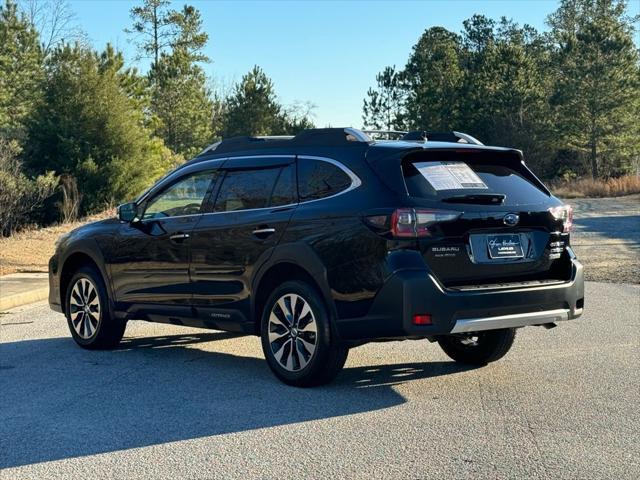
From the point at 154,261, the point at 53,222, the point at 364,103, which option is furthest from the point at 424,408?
the point at 364,103

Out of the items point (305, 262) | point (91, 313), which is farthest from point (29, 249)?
point (305, 262)

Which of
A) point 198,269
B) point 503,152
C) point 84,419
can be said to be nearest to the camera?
point 84,419

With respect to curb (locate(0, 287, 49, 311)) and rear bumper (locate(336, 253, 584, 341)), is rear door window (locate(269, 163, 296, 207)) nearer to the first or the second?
rear bumper (locate(336, 253, 584, 341))

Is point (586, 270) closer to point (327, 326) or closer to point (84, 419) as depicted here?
point (327, 326)

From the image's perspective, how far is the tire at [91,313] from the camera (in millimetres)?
8242

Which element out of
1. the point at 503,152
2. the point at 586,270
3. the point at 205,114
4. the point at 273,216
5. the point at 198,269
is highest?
the point at 205,114

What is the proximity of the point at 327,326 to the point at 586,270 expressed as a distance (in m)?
10.6

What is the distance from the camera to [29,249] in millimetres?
19219

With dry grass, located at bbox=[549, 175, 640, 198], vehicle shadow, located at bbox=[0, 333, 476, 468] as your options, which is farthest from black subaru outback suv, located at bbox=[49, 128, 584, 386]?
dry grass, located at bbox=[549, 175, 640, 198]

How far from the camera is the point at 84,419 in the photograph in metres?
5.67

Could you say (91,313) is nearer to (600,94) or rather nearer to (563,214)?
(563,214)

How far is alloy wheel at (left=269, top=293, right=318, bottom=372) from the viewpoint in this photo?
251 inches

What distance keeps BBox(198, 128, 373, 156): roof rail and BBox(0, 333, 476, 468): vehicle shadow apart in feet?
6.33

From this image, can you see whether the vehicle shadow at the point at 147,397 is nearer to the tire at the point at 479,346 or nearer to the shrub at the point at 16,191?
the tire at the point at 479,346
